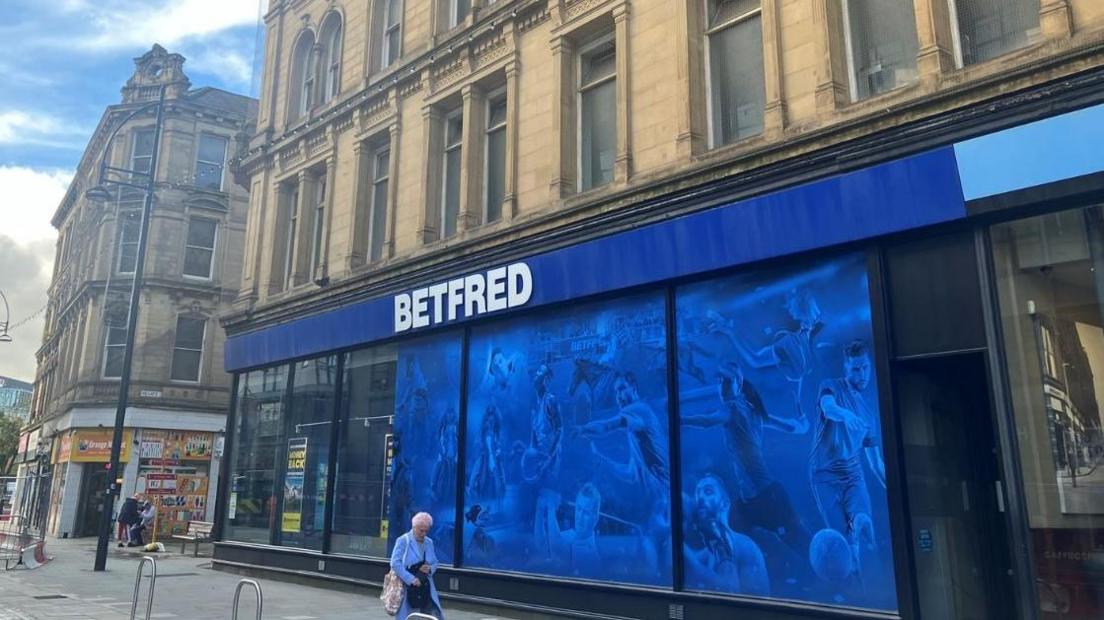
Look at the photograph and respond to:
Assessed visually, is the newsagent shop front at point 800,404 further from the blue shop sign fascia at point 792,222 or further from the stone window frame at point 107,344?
the stone window frame at point 107,344

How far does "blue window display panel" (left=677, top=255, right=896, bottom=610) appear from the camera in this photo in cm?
838

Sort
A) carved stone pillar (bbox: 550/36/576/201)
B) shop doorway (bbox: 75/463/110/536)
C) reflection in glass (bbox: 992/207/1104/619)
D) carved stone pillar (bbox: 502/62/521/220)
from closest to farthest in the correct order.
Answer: reflection in glass (bbox: 992/207/1104/619) → carved stone pillar (bbox: 550/36/576/201) → carved stone pillar (bbox: 502/62/521/220) → shop doorway (bbox: 75/463/110/536)

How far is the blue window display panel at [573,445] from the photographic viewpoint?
10.5 metres

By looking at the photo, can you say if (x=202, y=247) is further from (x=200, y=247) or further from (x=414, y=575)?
(x=414, y=575)

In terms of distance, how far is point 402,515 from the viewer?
14.2 metres

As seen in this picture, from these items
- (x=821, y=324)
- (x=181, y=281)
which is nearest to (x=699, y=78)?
(x=821, y=324)

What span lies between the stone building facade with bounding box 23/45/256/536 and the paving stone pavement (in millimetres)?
12732

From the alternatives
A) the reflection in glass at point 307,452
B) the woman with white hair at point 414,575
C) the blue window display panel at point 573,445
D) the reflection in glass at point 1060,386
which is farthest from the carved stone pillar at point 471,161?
the reflection in glass at point 1060,386

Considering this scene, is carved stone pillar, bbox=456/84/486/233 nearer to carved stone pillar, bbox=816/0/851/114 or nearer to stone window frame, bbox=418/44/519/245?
stone window frame, bbox=418/44/519/245

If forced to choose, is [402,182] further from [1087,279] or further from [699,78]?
[1087,279]

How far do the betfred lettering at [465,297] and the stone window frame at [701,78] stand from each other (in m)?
3.25

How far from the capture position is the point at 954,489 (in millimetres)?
8570

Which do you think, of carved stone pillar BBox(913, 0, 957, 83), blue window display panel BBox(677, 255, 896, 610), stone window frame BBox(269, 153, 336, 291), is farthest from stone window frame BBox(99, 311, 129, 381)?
carved stone pillar BBox(913, 0, 957, 83)

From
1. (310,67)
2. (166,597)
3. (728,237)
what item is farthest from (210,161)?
(728,237)
